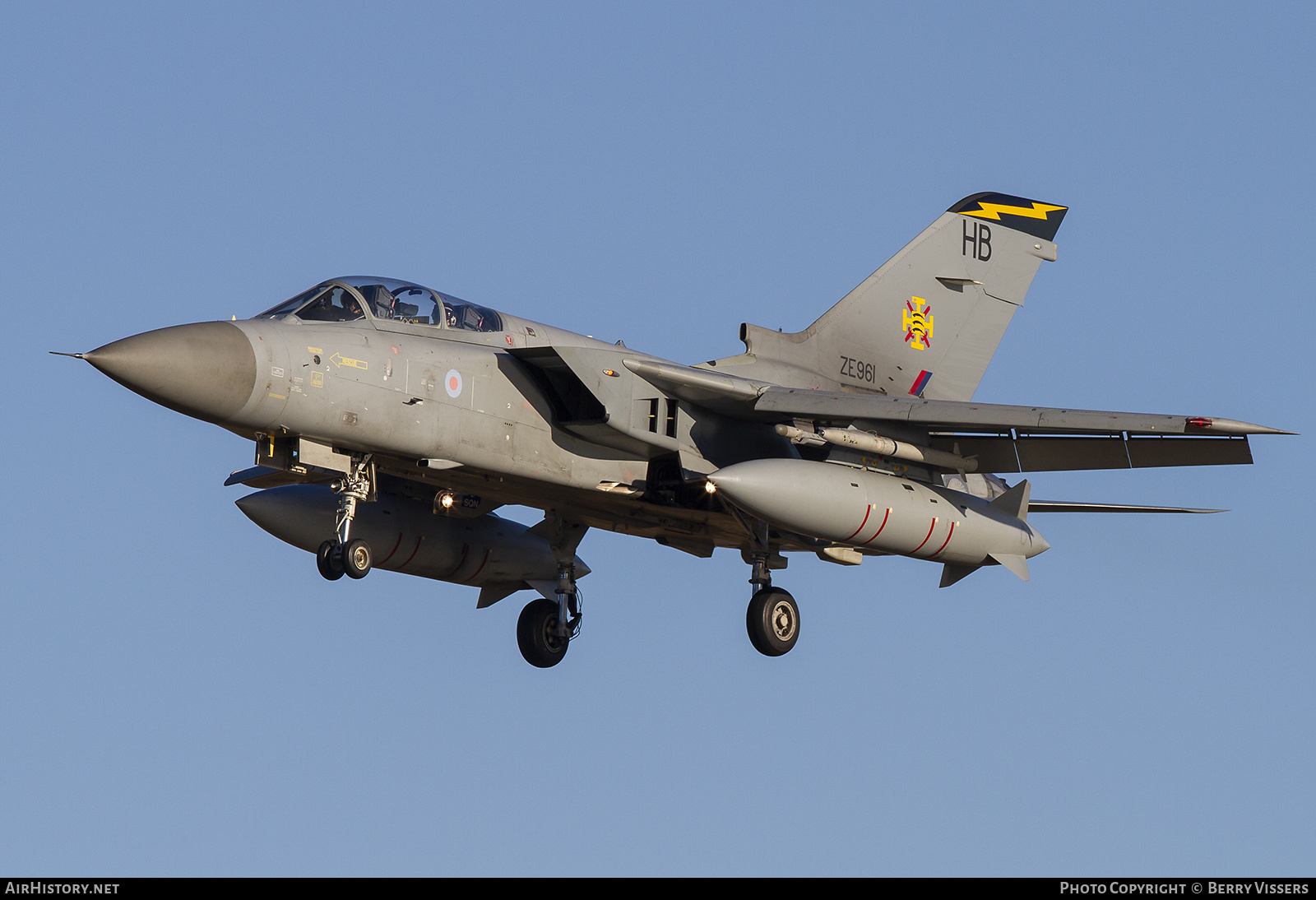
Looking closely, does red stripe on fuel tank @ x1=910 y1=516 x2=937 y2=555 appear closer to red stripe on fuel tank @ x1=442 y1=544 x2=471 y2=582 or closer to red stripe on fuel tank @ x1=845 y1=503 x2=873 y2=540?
red stripe on fuel tank @ x1=845 y1=503 x2=873 y2=540

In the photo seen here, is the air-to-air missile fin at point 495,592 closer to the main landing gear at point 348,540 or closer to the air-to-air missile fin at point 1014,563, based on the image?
the main landing gear at point 348,540

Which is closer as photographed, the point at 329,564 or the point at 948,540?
the point at 329,564

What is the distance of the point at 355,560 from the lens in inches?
648

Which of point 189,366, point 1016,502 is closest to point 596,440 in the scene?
point 189,366

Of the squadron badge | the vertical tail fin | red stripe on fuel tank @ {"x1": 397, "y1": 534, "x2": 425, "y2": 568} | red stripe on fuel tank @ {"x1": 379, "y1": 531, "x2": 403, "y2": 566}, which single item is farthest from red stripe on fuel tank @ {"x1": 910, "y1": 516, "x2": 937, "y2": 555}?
red stripe on fuel tank @ {"x1": 379, "y1": 531, "x2": 403, "y2": 566}

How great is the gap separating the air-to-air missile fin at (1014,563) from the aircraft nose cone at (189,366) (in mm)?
8862

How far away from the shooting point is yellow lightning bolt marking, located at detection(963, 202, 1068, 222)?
22859 millimetres

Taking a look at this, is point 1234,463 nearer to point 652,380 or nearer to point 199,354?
point 652,380

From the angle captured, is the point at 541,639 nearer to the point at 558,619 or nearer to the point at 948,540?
the point at 558,619

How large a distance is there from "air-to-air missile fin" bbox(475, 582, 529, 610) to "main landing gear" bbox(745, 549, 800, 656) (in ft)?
11.3

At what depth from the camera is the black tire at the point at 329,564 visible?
A: 16406mm

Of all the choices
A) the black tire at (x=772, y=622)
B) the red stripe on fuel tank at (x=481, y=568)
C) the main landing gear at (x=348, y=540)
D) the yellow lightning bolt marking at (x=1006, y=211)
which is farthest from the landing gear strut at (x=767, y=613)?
the yellow lightning bolt marking at (x=1006, y=211)

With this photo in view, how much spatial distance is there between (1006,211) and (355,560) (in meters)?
11.3
